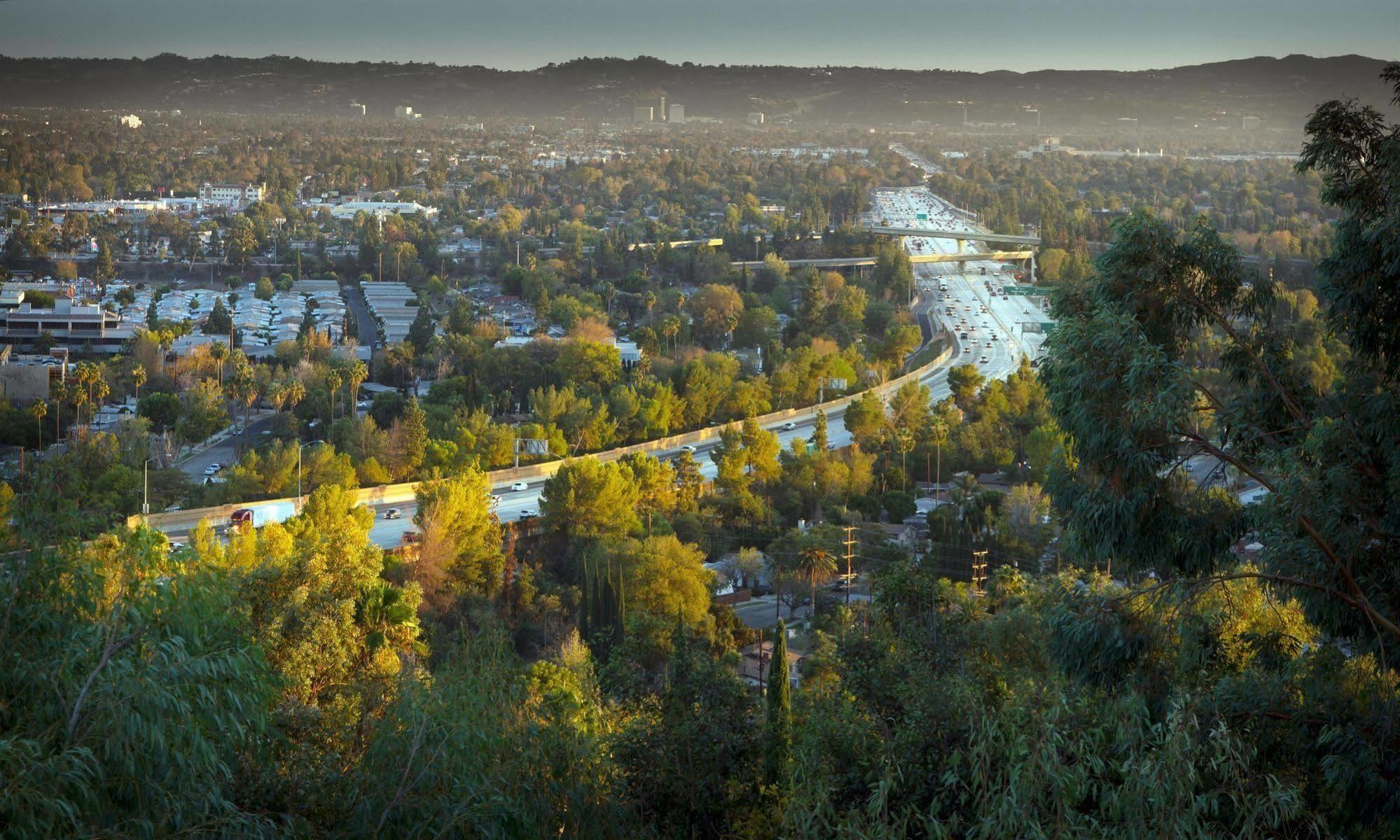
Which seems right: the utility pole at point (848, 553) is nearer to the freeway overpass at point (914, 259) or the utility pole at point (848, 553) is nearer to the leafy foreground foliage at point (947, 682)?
the leafy foreground foliage at point (947, 682)

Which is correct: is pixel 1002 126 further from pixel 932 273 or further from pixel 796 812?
pixel 796 812

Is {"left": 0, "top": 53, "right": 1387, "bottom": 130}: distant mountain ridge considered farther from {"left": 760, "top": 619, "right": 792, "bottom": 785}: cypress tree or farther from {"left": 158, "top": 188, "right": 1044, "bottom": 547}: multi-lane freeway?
{"left": 760, "top": 619, "right": 792, "bottom": 785}: cypress tree

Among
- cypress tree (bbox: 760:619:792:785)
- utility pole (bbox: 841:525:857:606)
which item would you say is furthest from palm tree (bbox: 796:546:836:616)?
cypress tree (bbox: 760:619:792:785)

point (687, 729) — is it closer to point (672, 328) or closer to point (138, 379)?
point (138, 379)

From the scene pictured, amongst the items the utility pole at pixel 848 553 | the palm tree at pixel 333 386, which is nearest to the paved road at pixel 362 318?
the palm tree at pixel 333 386

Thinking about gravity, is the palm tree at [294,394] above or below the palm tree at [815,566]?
above

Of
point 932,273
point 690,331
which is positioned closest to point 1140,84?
point 932,273

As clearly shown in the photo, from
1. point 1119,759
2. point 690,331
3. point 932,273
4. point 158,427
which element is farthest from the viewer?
point 932,273
